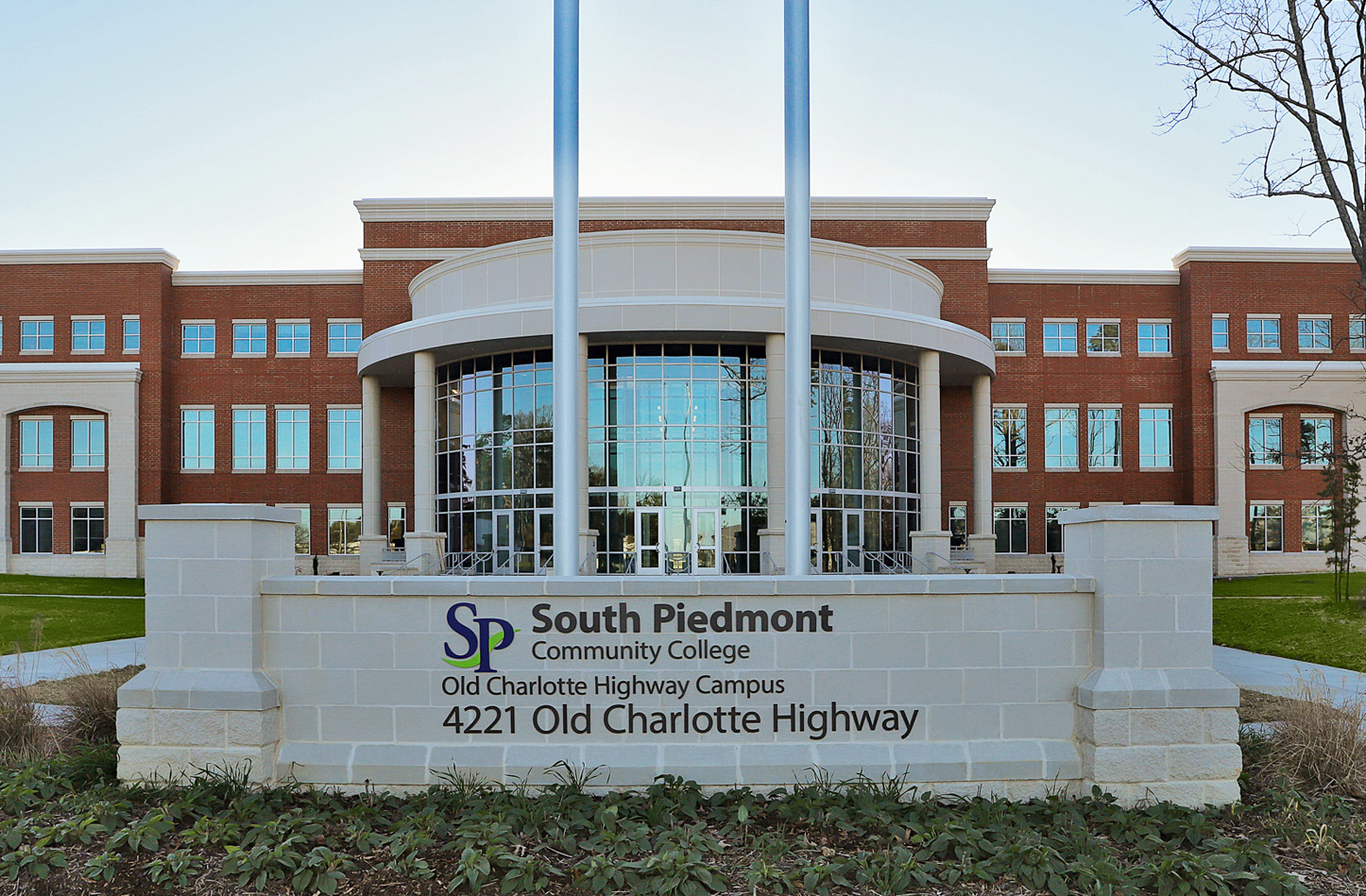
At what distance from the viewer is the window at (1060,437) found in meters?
41.2

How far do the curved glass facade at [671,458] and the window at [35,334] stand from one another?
21.1 meters

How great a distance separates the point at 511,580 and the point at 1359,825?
6.34 metres

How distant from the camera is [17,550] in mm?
40719

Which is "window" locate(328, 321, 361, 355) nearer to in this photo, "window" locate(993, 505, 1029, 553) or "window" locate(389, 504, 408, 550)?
"window" locate(389, 504, 408, 550)

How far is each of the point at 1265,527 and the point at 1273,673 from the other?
2994 cm

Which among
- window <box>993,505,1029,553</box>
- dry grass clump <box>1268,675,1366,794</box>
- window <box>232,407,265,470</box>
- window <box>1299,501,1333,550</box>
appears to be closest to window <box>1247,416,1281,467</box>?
window <box>1299,501,1333,550</box>

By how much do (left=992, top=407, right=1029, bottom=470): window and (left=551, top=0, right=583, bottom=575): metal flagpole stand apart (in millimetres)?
32076

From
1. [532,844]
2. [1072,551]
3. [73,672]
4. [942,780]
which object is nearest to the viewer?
[532,844]

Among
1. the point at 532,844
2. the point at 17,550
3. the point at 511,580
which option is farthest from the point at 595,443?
the point at 17,550

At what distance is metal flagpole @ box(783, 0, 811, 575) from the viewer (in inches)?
473

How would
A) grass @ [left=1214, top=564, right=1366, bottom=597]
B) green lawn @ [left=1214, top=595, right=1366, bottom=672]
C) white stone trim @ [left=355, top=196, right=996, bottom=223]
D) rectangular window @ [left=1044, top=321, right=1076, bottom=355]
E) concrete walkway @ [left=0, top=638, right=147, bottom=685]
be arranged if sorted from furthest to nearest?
1. rectangular window @ [left=1044, top=321, right=1076, bottom=355]
2. white stone trim @ [left=355, top=196, right=996, bottom=223]
3. grass @ [left=1214, top=564, right=1366, bottom=597]
4. green lawn @ [left=1214, top=595, right=1366, bottom=672]
5. concrete walkway @ [left=0, top=638, right=147, bottom=685]

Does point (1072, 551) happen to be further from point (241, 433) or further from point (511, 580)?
point (241, 433)

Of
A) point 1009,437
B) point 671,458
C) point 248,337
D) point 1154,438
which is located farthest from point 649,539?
point 1154,438

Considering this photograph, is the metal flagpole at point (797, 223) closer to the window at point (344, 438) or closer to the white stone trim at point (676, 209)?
the white stone trim at point (676, 209)
